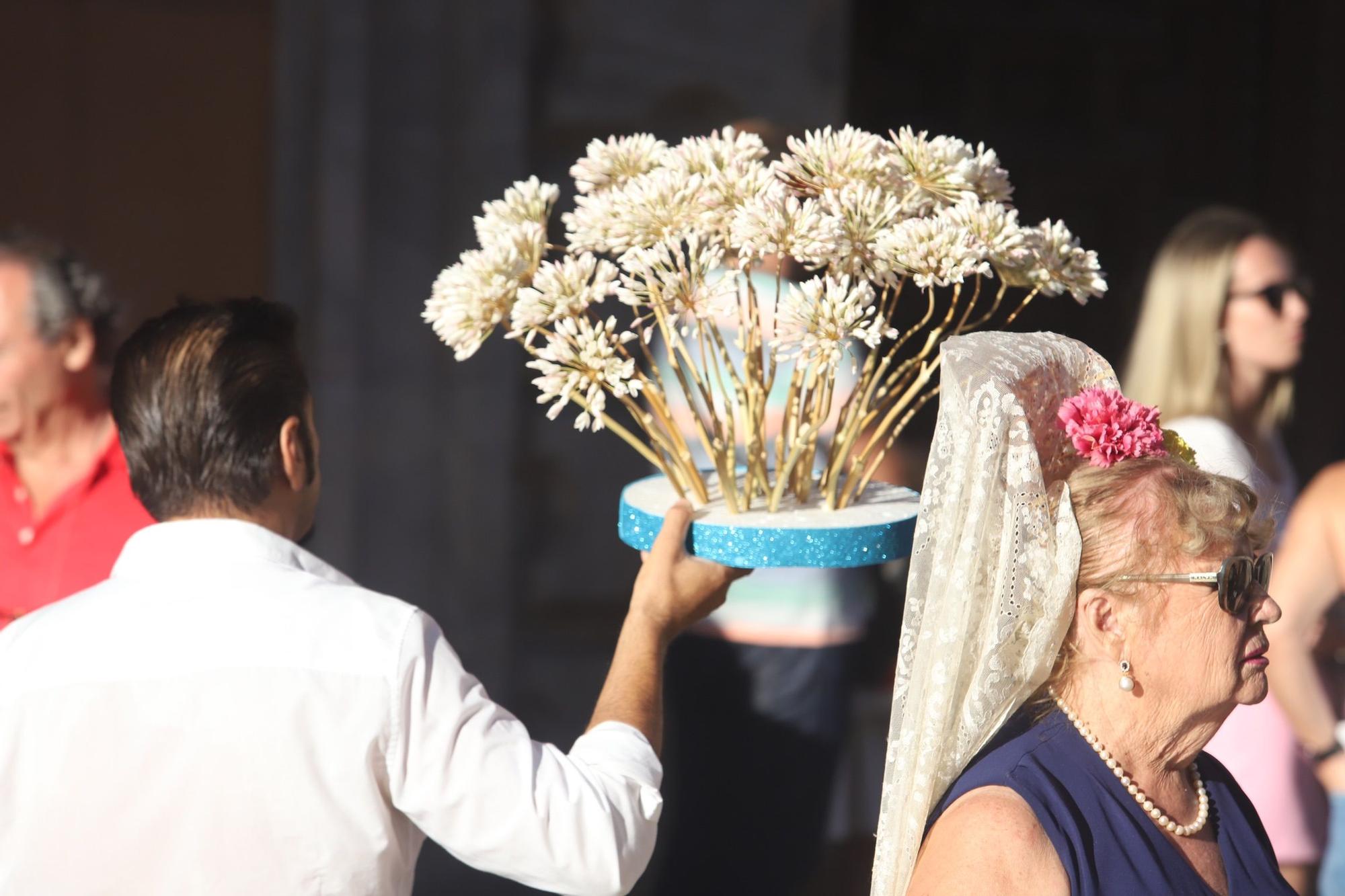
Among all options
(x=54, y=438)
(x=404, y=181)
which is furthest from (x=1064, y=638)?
(x=404, y=181)

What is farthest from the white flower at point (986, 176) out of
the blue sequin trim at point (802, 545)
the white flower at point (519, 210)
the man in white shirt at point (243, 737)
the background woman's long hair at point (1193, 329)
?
the background woman's long hair at point (1193, 329)

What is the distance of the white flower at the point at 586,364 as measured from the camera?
194cm

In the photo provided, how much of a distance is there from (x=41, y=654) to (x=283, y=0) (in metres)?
3.39

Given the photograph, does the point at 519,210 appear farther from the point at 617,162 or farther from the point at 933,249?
the point at 933,249

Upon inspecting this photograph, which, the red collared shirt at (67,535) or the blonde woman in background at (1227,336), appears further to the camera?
the blonde woman in background at (1227,336)

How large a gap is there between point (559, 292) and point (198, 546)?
58 centimetres

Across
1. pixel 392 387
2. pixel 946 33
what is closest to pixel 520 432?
pixel 392 387

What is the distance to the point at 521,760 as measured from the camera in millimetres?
1907

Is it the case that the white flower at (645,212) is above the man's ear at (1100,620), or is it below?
above

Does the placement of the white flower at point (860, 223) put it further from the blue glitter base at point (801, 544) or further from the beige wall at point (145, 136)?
the beige wall at point (145, 136)

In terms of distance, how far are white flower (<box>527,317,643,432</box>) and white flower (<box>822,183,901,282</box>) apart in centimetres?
30

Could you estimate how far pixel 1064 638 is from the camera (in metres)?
1.92

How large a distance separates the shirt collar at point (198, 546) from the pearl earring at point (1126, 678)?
1.09 m

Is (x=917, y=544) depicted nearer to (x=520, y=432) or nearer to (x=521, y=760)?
(x=521, y=760)
